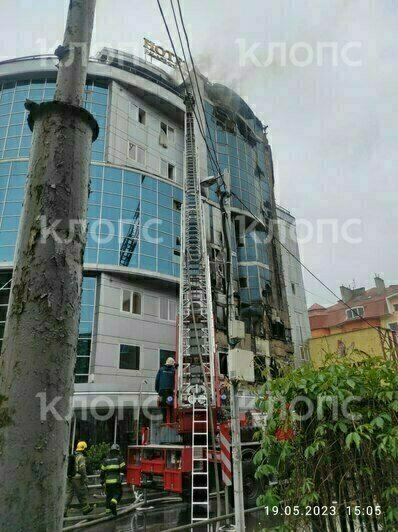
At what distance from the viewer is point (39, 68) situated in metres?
25.0

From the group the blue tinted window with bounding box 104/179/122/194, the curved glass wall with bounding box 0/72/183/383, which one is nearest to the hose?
the curved glass wall with bounding box 0/72/183/383

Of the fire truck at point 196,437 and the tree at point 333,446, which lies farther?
the fire truck at point 196,437

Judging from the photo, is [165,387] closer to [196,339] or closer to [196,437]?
[196,437]

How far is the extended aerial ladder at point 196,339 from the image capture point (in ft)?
29.3

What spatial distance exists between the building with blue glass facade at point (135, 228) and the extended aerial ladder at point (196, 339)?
186 inches

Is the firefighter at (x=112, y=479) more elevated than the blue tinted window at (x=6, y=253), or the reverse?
the blue tinted window at (x=6, y=253)

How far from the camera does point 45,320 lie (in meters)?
1.34

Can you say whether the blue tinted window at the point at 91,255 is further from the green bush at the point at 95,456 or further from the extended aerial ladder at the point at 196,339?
the green bush at the point at 95,456

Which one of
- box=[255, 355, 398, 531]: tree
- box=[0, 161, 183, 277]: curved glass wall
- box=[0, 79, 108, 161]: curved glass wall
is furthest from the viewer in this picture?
box=[0, 79, 108, 161]: curved glass wall

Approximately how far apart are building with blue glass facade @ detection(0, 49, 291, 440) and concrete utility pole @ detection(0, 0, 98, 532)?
17717mm

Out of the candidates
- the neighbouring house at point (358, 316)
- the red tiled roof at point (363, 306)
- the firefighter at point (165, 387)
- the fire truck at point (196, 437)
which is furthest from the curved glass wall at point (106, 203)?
the red tiled roof at point (363, 306)

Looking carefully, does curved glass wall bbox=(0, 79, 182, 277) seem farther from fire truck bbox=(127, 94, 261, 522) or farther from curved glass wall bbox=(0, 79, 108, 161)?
fire truck bbox=(127, 94, 261, 522)

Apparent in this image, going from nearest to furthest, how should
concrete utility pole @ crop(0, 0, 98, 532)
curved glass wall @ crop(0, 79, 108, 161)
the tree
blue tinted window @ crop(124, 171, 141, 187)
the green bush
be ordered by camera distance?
concrete utility pole @ crop(0, 0, 98, 532)
the tree
the green bush
curved glass wall @ crop(0, 79, 108, 161)
blue tinted window @ crop(124, 171, 141, 187)

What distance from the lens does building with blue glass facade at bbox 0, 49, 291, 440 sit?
2056cm
